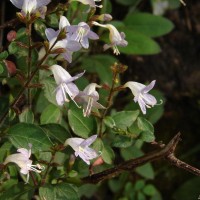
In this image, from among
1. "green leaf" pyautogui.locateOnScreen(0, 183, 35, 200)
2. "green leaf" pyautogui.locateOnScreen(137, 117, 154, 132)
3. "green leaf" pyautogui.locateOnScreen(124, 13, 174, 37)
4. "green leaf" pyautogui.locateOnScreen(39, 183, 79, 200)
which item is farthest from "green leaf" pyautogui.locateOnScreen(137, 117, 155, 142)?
"green leaf" pyautogui.locateOnScreen(124, 13, 174, 37)

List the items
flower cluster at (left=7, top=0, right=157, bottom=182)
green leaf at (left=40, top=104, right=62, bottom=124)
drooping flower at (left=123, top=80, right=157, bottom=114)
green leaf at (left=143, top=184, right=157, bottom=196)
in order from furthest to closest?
green leaf at (left=143, top=184, right=157, bottom=196)
green leaf at (left=40, top=104, right=62, bottom=124)
drooping flower at (left=123, top=80, right=157, bottom=114)
flower cluster at (left=7, top=0, right=157, bottom=182)

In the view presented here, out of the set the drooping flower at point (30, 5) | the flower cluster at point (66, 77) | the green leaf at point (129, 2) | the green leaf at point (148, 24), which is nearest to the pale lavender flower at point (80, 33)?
the flower cluster at point (66, 77)

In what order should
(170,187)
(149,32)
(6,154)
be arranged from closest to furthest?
(6,154), (149,32), (170,187)

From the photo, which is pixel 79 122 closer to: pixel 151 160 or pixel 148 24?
pixel 151 160

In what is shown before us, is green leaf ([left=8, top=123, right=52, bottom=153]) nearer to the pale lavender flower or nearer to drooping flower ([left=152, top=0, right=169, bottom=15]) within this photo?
the pale lavender flower

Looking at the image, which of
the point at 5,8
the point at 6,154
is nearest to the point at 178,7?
the point at 5,8

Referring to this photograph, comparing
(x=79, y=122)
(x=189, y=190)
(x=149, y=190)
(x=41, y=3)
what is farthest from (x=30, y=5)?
(x=189, y=190)

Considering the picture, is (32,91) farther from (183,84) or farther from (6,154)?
(183,84)
